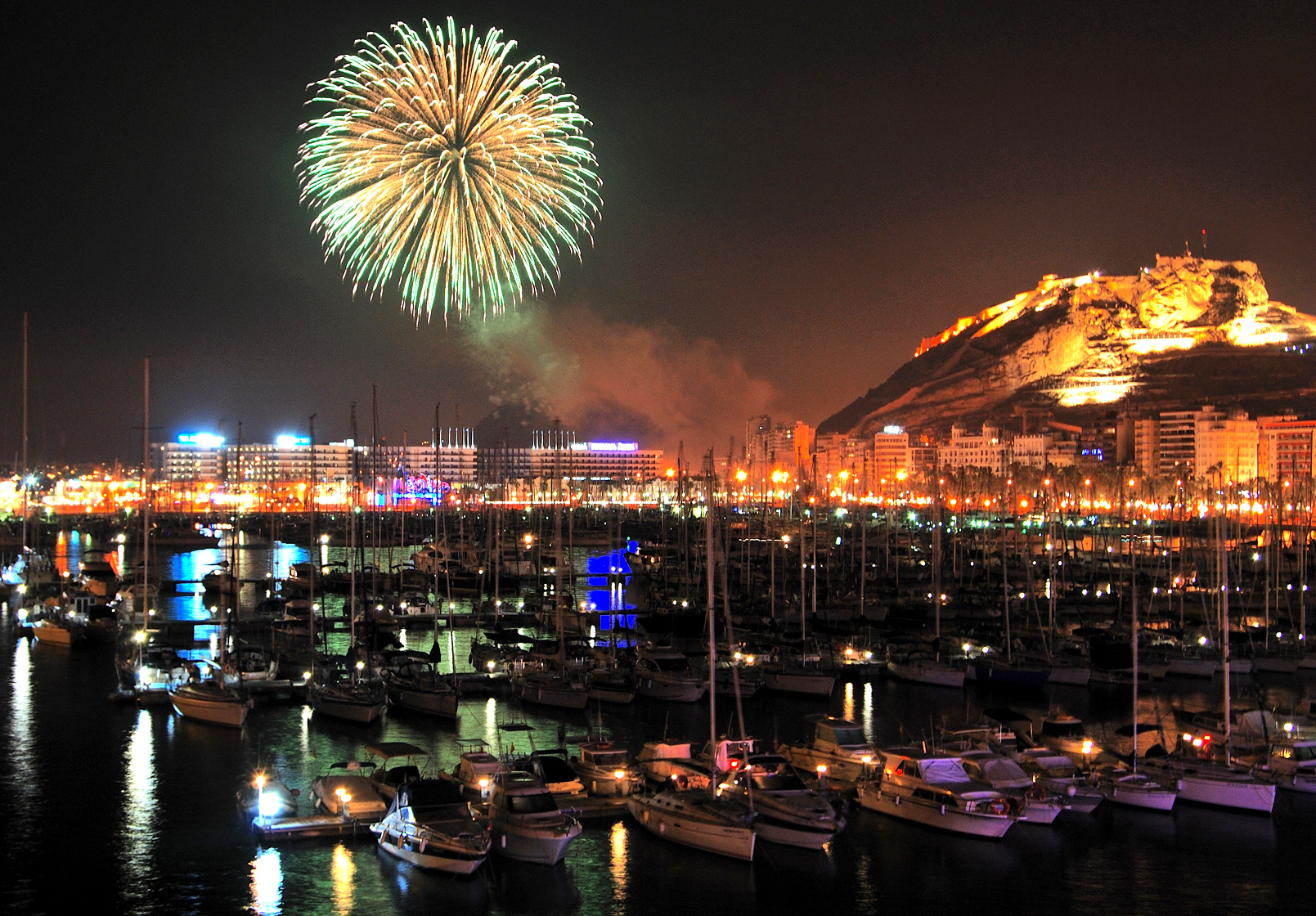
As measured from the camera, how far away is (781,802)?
15.1 m

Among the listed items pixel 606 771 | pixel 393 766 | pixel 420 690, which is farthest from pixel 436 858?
pixel 420 690

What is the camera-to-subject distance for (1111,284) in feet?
559

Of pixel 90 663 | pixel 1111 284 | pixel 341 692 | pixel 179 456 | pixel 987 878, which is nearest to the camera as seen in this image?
pixel 987 878

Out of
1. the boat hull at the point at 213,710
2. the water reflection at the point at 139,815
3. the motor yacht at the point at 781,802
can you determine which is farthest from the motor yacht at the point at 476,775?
the boat hull at the point at 213,710

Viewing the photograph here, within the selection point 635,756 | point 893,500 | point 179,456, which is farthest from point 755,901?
point 179,456

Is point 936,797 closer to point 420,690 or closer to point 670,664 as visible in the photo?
point 670,664

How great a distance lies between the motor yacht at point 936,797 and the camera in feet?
51.1

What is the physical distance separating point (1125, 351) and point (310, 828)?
515 feet

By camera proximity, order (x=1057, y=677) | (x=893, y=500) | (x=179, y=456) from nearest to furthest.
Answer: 1. (x=1057, y=677)
2. (x=893, y=500)
3. (x=179, y=456)

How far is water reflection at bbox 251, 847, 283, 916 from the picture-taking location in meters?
13.1

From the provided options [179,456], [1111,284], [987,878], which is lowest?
[987,878]

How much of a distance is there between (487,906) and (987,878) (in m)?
6.03

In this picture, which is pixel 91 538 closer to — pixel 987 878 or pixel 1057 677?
pixel 1057 677

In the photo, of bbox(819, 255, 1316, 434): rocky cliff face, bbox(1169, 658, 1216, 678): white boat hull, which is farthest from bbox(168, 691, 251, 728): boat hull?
bbox(819, 255, 1316, 434): rocky cliff face
